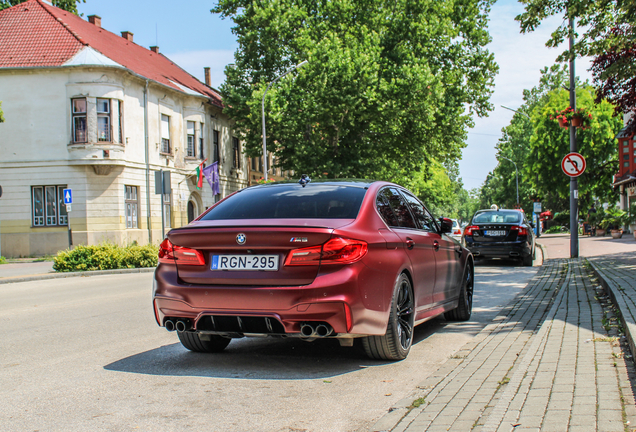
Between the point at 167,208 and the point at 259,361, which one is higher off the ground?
the point at 167,208

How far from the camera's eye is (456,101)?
122 feet

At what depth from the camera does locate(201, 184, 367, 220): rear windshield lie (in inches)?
223

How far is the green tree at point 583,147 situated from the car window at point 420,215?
41127mm

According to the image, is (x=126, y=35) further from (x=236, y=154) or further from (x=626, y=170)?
(x=626, y=170)

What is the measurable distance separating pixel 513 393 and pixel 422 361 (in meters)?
1.74

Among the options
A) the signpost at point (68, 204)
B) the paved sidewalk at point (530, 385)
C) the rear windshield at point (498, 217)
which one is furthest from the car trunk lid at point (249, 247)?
the signpost at point (68, 204)

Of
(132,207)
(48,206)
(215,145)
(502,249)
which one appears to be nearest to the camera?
(502,249)

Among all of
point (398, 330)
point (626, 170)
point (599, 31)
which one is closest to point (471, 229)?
point (599, 31)

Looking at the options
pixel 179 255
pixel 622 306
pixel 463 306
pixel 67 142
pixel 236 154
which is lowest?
pixel 463 306

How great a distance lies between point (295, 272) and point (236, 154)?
40366 mm

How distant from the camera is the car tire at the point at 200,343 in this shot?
20.0 ft

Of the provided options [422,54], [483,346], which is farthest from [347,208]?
[422,54]

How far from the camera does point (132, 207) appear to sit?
32.0 meters

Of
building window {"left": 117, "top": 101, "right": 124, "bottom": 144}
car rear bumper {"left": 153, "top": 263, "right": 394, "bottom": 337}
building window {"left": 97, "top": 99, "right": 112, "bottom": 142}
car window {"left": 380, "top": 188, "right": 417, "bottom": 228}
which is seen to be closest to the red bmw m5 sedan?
car rear bumper {"left": 153, "top": 263, "right": 394, "bottom": 337}
